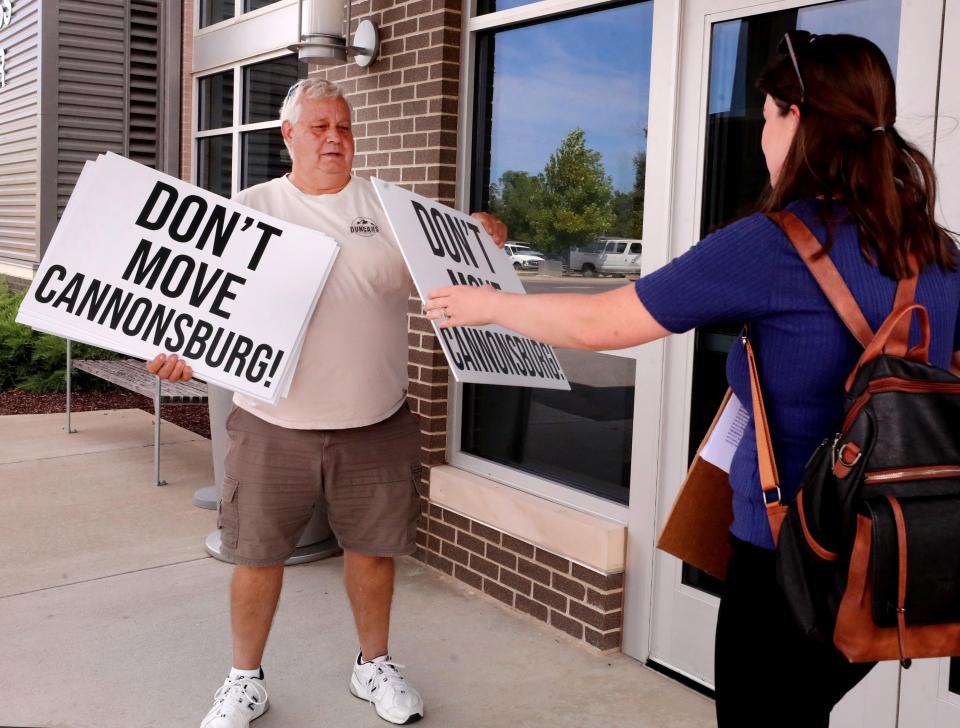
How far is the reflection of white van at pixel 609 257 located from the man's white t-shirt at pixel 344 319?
1.13m

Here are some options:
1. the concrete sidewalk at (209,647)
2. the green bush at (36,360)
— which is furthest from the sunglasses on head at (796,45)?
the green bush at (36,360)

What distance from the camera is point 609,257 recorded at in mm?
4023

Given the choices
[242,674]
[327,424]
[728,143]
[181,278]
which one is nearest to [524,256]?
[728,143]

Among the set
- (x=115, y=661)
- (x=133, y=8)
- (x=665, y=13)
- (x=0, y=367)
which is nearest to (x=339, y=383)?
(x=115, y=661)

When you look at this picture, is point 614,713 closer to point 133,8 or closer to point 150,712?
point 150,712

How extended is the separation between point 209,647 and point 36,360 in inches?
289

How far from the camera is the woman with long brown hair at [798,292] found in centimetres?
168

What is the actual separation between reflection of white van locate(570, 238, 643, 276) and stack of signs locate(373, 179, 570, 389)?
0.89 meters

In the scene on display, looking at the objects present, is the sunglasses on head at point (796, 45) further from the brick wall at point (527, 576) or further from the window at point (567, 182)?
the brick wall at point (527, 576)

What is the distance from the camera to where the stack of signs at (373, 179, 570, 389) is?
2594 millimetres

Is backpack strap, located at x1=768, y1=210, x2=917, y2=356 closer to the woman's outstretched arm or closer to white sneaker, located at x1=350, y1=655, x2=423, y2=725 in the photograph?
the woman's outstretched arm

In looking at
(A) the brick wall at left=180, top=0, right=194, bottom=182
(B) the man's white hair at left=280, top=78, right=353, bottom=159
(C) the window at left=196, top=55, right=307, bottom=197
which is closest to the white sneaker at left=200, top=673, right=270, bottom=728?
(B) the man's white hair at left=280, top=78, right=353, bottom=159

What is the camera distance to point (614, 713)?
3.39 m

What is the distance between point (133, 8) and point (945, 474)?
1119 cm
